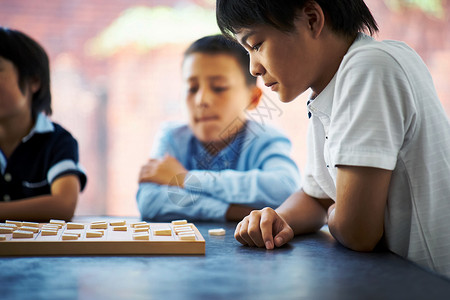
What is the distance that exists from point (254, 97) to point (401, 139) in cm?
105

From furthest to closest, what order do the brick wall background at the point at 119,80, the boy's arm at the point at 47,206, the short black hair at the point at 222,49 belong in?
the brick wall background at the point at 119,80, the short black hair at the point at 222,49, the boy's arm at the point at 47,206

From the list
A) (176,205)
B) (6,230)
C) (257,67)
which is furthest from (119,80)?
(6,230)

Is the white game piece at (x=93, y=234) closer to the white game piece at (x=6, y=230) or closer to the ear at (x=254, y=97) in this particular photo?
the white game piece at (x=6, y=230)

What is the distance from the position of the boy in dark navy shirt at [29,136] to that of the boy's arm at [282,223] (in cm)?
68

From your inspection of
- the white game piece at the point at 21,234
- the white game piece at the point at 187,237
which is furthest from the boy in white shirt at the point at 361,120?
the white game piece at the point at 21,234

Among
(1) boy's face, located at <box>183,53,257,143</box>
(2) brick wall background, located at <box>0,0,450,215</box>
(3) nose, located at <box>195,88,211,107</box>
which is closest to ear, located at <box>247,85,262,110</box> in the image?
(1) boy's face, located at <box>183,53,257,143</box>

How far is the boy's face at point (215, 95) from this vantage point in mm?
1691

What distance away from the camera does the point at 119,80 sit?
3658mm

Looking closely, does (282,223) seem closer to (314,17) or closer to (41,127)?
(314,17)

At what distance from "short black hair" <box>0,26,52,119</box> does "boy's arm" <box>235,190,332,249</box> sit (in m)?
1.08

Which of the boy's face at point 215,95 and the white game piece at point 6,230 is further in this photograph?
the boy's face at point 215,95

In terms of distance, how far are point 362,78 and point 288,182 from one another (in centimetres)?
66

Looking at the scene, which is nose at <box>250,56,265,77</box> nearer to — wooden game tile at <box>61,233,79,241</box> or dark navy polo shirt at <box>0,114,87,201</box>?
wooden game tile at <box>61,233,79,241</box>

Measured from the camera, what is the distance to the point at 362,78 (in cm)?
81
